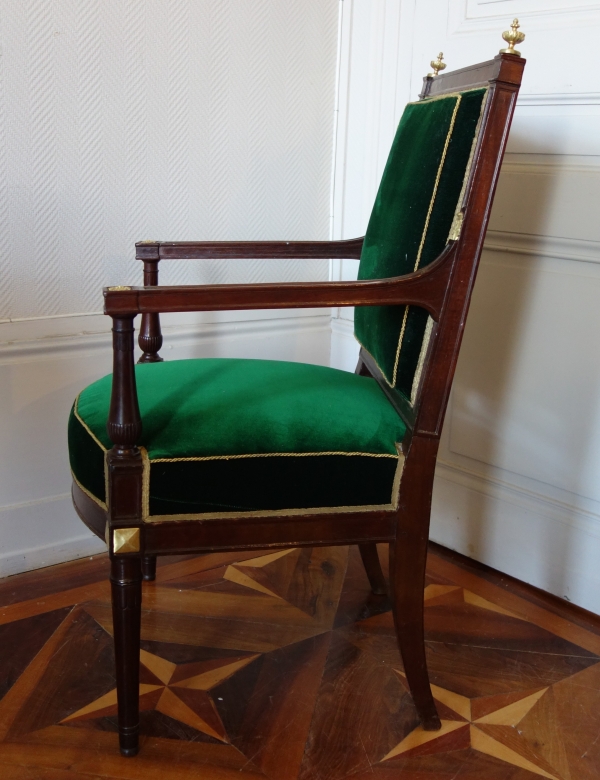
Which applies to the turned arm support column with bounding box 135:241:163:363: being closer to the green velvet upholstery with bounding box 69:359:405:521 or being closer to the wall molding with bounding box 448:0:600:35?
the green velvet upholstery with bounding box 69:359:405:521

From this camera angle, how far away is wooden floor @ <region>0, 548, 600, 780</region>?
45.9 inches

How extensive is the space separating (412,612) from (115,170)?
109 cm

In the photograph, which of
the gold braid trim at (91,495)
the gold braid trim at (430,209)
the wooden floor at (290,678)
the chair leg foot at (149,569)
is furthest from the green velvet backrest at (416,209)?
the chair leg foot at (149,569)

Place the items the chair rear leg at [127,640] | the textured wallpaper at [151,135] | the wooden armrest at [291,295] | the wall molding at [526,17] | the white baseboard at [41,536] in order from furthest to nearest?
1. the white baseboard at [41,536]
2. the textured wallpaper at [151,135]
3. the wall molding at [526,17]
4. the chair rear leg at [127,640]
5. the wooden armrest at [291,295]

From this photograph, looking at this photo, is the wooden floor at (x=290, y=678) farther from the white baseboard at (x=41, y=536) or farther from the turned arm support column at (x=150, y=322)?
the turned arm support column at (x=150, y=322)

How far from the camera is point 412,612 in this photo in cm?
117

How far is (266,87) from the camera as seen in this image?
1.80 m

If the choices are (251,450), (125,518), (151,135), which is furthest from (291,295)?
(151,135)

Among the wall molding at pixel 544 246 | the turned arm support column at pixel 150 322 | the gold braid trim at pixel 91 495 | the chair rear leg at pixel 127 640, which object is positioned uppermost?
the wall molding at pixel 544 246

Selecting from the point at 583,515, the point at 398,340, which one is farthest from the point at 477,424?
the point at 398,340

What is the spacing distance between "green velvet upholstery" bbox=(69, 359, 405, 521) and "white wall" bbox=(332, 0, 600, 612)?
1.87 feet

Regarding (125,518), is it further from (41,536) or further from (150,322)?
(41,536)

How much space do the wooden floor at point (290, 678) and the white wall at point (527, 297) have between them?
142 mm

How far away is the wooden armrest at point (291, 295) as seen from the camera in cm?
97
